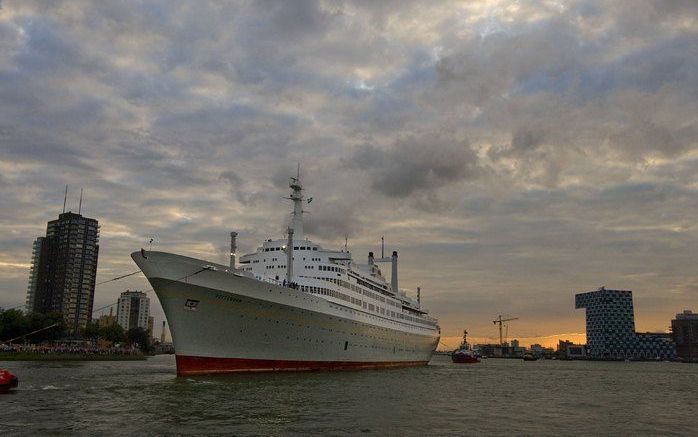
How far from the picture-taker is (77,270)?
190 meters

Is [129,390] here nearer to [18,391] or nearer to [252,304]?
[18,391]

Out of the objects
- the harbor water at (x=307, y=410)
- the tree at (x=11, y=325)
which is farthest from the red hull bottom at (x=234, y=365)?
the tree at (x=11, y=325)

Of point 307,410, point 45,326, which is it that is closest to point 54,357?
point 45,326

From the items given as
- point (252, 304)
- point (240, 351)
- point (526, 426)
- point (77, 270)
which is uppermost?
point (77, 270)

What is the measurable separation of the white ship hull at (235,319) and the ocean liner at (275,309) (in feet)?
0.22

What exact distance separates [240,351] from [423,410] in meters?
16.6

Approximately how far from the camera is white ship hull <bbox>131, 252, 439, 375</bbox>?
36438 mm

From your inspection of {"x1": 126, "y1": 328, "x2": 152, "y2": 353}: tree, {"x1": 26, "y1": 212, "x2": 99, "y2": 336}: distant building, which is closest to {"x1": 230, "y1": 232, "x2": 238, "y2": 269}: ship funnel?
{"x1": 126, "y1": 328, "x2": 152, "y2": 353}: tree

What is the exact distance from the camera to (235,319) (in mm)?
38750

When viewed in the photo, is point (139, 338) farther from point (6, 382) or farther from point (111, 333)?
point (6, 382)

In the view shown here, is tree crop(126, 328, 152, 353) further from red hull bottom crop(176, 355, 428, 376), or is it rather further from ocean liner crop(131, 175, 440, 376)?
red hull bottom crop(176, 355, 428, 376)

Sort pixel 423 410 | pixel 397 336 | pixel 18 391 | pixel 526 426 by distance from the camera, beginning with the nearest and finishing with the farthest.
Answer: pixel 526 426
pixel 423 410
pixel 18 391
pixel 397 336

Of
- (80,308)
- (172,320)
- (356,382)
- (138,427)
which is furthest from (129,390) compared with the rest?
(80,308)

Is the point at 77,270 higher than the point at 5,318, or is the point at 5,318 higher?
the point at 77,270
